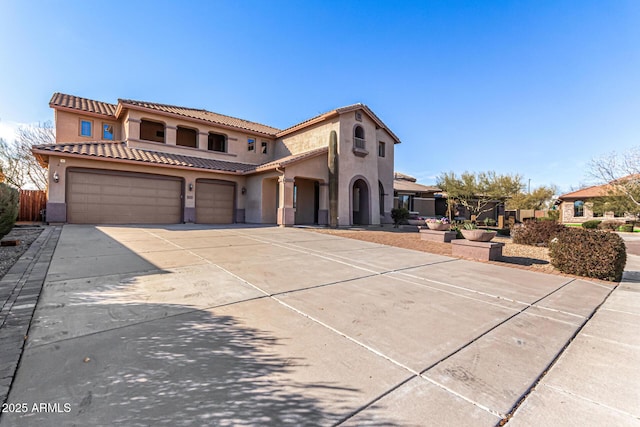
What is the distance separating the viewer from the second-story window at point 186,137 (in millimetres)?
19078

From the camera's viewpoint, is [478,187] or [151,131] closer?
[151,131]

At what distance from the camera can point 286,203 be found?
1570cm

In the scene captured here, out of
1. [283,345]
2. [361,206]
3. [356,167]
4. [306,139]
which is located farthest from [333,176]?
[283,345]

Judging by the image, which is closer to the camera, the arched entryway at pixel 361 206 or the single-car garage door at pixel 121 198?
the single-car garage door at pixel 121 198

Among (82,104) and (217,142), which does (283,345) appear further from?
(82,104)

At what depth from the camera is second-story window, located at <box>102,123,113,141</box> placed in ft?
57.0

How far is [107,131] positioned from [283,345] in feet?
69.1

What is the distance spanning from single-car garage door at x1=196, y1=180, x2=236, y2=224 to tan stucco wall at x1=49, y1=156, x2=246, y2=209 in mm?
395

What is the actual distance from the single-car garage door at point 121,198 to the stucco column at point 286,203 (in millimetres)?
6190

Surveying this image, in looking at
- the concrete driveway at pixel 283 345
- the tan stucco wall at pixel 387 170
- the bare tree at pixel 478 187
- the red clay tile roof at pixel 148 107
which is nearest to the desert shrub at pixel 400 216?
the tan stucco wall at pixel 387 170

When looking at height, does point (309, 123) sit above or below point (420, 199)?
above

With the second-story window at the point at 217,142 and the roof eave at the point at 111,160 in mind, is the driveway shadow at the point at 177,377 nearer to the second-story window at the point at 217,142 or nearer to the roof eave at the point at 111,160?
the roof eave at the point at 111,160

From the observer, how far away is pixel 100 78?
19.0 meters

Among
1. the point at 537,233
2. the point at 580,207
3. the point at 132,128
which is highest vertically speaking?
the point at 132,128
